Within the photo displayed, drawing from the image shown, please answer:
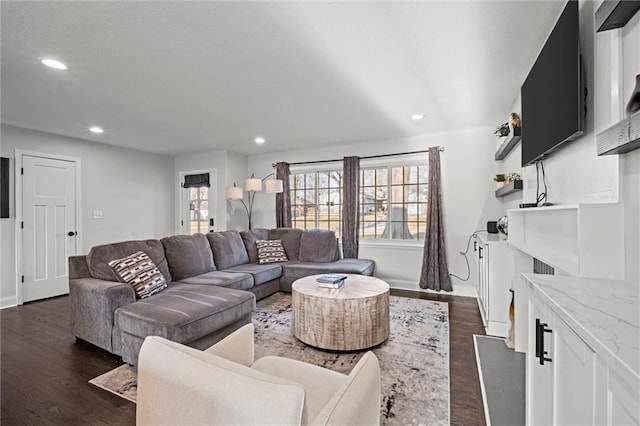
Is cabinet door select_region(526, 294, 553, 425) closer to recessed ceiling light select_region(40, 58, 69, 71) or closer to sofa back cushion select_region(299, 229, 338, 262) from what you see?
recessed ceiling light select_region(40, 58, 69, 71)

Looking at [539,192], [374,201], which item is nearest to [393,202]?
[374,201]

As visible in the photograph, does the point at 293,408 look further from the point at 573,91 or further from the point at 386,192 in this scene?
the point at 386,192

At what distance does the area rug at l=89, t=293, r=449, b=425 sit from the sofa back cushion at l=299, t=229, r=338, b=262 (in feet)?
3.87

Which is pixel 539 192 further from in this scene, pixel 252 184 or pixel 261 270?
pixel 252 184

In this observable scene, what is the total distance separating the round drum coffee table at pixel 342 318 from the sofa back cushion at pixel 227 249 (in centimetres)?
182

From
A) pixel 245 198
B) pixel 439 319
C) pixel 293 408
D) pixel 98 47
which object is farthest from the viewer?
pixel 245 198

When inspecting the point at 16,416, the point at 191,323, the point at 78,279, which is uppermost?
the point at 78,279

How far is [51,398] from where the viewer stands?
1940mm

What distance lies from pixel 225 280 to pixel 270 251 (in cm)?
140

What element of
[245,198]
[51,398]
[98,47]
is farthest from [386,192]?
[51,398]

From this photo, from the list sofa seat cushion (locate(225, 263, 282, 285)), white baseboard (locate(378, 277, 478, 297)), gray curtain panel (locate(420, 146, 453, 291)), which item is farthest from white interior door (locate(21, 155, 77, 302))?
gray curtain panel (locate(420, 146, 453, 291))

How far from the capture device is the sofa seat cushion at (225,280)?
3.36 meters

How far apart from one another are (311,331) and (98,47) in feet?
8.95

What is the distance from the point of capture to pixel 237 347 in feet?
4.62
